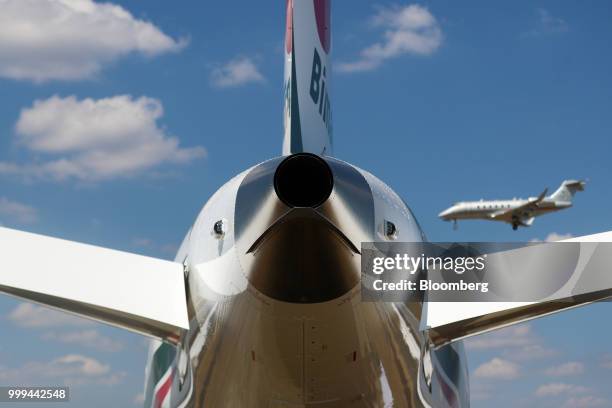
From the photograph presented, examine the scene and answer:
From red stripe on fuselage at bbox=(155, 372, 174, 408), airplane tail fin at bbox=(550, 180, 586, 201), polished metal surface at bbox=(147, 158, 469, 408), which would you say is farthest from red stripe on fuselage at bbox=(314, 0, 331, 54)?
airplane tail fin at bbox=(550, 180, 586, 201)

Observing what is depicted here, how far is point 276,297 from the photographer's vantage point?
560cm

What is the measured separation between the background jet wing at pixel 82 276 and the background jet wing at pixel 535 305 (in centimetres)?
259

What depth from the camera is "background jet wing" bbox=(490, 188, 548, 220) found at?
10150cm

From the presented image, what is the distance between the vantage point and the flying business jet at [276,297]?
5.53 m

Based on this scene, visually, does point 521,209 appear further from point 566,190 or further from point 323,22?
point 323,22

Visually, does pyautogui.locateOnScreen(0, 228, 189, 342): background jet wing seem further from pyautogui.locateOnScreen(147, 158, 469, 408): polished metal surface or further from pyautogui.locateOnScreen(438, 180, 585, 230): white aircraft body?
pyautogui.locateOnScreen(438, 180, 585, 230): white aircraft body

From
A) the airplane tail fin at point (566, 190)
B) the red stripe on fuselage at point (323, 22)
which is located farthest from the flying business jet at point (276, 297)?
the airplane tail fin at point (566, 190)

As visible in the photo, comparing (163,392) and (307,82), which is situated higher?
(307,82)

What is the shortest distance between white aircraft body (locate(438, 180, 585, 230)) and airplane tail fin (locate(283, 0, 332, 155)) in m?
90.1

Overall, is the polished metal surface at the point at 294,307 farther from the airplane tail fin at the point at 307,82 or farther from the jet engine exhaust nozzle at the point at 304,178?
the airplane tail fin at the point at 307,82

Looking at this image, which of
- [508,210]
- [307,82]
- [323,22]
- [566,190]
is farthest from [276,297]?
[566,190]

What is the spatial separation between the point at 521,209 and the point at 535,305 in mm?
96920

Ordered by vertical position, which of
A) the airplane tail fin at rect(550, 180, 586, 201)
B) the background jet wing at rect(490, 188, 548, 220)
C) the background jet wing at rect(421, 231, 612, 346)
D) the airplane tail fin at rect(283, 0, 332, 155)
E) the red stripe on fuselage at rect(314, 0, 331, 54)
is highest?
the airplane tail fin at rect(550, 180, 586, 201)

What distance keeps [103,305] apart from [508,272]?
3.71m
